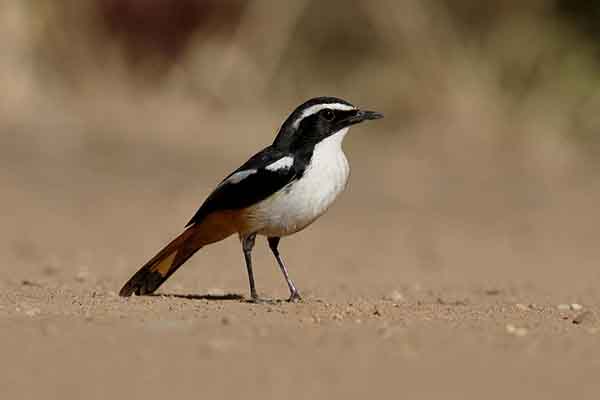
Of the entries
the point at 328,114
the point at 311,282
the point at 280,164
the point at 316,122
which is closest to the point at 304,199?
the point at 280,164

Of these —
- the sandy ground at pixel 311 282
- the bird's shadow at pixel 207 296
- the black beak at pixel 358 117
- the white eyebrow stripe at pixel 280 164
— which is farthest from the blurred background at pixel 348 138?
the white eyebrow stripe at pixel 280 164

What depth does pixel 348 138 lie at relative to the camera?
63.7 ft

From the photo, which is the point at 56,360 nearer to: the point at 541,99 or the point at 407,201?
the point at 407,201

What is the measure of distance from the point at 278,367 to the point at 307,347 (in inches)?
21.1

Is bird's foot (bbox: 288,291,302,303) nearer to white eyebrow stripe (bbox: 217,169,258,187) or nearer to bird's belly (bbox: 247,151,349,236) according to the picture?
bird's belly (bbox: 247,151,349,236)

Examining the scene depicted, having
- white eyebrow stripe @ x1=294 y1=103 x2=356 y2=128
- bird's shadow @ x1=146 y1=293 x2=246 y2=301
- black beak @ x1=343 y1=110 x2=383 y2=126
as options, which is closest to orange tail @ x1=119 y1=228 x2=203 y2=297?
bird's shadow @ x1=146 y1=293 x2=246 y2=301

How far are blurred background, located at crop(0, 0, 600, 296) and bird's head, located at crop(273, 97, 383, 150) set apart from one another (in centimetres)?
323

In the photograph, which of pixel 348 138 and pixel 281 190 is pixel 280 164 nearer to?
pixel 281 190

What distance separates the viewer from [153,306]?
8273 millimetres

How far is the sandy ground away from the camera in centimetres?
595

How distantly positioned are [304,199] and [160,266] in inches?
53.2

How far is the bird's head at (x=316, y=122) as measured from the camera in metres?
9.02

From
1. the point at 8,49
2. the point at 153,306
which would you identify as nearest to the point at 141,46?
the point at 8,49

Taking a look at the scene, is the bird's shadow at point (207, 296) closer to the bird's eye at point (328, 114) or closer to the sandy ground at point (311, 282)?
→ the sandy ground at point (311, 282)
